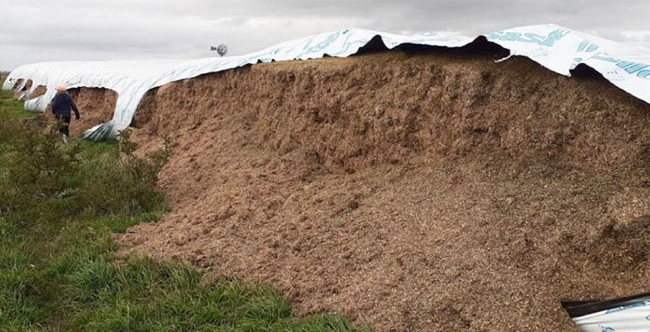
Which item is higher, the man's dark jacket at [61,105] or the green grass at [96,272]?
the man's dark jacket at [61,105]

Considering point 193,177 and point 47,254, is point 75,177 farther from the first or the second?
point 47,254

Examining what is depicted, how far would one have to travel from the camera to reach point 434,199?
4.73 metres

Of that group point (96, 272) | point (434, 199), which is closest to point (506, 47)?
point (434, 199)

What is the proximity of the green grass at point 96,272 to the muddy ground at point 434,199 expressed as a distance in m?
0.23

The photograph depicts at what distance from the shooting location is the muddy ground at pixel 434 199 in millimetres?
3662

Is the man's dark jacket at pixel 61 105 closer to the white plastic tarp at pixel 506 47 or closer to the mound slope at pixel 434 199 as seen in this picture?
the white plastic tarp at pixel 506 47

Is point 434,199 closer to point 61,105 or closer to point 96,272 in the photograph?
point 96,272

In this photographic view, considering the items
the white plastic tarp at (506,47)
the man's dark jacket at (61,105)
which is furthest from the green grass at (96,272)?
the man's dark jacket at (61,105)

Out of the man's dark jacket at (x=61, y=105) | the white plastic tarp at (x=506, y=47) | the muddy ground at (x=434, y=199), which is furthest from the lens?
the man's dark jacket at (x=61, y=105)

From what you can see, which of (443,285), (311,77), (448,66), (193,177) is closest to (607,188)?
(443,285)

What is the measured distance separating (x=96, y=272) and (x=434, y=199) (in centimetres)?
285

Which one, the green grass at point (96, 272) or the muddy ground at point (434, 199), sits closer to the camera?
the muddy ground at point (434, 199)

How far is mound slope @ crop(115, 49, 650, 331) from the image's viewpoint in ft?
12.0

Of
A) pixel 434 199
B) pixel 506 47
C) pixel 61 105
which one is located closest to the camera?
pixel 434 199
